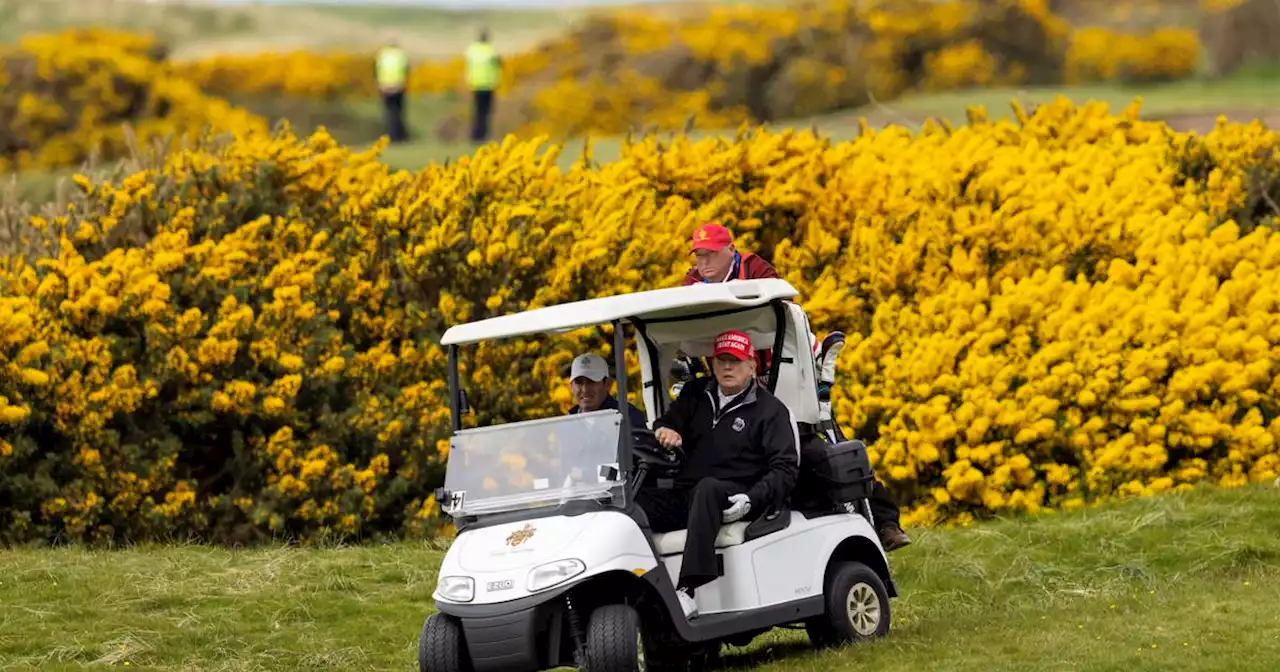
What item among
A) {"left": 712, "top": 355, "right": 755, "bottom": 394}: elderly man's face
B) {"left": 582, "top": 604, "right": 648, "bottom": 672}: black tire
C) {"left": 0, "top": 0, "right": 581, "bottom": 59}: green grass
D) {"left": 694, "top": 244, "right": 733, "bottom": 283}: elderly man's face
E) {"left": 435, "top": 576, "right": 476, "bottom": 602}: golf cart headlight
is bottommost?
{"left": 582, "top": 604, "right": 648, "bottom": 672}: black tire

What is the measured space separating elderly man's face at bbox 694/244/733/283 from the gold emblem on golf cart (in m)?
2.13

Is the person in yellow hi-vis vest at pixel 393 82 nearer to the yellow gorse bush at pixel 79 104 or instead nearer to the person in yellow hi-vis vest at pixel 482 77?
the person in yellow hi-vis vest at pixel 482 77

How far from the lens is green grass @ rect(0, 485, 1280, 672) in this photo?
9320 mm

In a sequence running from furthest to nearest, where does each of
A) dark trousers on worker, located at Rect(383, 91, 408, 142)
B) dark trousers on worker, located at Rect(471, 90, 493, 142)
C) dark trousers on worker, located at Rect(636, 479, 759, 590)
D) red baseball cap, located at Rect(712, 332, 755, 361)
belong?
dark trousers on worker, located at Rect(383, 91, 408, 142) < dark trousers on worker, located at Rect(471, 90, 493, 142) < red baseball cap, located at Rect(712, 332, 755, 361) < dark trousers on worker, located at Rect(636, 479, 759, 590)

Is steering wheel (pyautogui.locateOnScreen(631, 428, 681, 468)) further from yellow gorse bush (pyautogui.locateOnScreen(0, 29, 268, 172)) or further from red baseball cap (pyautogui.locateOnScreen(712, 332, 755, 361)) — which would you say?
yellow gorse bush (pyautogui.locateOnScreen(0, 29, 268, 172))

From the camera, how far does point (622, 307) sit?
9.09m

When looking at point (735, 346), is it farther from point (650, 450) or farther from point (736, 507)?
point (736, 507)

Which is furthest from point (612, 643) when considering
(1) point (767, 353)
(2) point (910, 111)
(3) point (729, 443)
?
(2) point (910, 111)

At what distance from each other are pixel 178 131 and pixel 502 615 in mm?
33353

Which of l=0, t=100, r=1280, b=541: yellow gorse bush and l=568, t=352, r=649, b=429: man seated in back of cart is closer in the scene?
l=568, t=352, r=649, b=429: man seated in back of cart

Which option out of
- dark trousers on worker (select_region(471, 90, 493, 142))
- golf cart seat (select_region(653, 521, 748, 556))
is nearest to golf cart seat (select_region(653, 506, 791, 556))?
golf cart seat (select_region(653, 521, 748, 556))

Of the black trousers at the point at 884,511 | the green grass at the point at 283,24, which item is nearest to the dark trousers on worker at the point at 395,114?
the black trousers at the point at 884,511

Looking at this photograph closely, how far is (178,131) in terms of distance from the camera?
40281mm

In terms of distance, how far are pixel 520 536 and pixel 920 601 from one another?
156 inches
